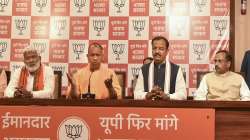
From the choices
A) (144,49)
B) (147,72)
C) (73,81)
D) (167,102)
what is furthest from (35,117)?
(144,49)

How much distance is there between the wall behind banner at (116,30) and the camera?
5.45 meters

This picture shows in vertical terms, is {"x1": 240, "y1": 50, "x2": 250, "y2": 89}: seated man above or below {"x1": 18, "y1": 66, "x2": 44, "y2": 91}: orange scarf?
above

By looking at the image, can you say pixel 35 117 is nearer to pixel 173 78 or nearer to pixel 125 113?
pixel 125 113

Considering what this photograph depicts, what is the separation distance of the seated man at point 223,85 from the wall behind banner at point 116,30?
3.20 feet

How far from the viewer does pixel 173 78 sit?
414 centimetres

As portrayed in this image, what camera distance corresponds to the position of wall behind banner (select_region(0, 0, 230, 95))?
545cm

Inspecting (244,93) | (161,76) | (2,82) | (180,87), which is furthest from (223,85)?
(2,82)

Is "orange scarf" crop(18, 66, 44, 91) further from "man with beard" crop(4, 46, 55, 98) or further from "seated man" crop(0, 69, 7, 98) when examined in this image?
"seated man" crop(0, 69, 7, 98)

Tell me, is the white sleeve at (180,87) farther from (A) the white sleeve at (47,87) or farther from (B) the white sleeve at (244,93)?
(A) the white sleeve at (47,87)

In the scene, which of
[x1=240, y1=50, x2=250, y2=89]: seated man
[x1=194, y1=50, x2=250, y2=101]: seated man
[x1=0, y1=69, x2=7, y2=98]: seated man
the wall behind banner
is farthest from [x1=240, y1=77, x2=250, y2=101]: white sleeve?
[x1=0, y1=69, x2=7, y2=98]: seated man

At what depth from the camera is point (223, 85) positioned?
4367 mm

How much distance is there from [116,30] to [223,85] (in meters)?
1.71

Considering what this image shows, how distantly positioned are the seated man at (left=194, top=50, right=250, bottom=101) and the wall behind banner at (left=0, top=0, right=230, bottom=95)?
977 mm

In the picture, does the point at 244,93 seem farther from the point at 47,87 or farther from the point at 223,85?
the point at 47,87
